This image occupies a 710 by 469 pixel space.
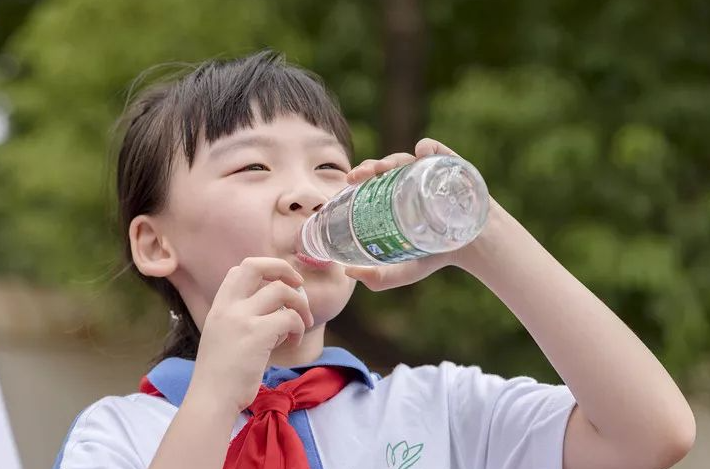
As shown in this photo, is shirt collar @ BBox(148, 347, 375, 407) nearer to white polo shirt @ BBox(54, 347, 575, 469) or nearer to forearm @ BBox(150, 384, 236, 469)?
white polo shirt @ BBox(54, 347, 575, 469)

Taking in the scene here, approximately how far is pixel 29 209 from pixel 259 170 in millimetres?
3119

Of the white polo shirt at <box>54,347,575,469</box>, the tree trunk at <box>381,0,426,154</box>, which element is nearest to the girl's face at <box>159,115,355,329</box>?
the white polo shirt at <box>54,347,575,469</box>

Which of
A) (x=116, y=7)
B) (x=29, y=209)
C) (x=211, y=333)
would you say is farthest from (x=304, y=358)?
(x=29, y=209)

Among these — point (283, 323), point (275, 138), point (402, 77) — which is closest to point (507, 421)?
point (283, 323)

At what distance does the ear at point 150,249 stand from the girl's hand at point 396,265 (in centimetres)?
25

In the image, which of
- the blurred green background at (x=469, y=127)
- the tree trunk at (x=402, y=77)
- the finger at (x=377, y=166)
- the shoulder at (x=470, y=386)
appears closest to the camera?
the finger at (x=377, y=166)

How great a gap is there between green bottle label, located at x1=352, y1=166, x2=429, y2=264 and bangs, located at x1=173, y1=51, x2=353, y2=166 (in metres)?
0.24

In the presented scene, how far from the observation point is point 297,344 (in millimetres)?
1094

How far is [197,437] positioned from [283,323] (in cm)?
13

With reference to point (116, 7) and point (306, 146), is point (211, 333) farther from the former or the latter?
point (116, 7)

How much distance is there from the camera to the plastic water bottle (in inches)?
34.2

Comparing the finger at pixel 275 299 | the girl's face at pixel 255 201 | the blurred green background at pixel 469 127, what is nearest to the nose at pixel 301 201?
the girl's face at pixel 255 201

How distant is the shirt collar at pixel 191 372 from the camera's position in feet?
3.57

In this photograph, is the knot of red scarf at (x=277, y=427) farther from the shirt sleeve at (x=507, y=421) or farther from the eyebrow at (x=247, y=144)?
the eyebrow at (x=247, y=144)
